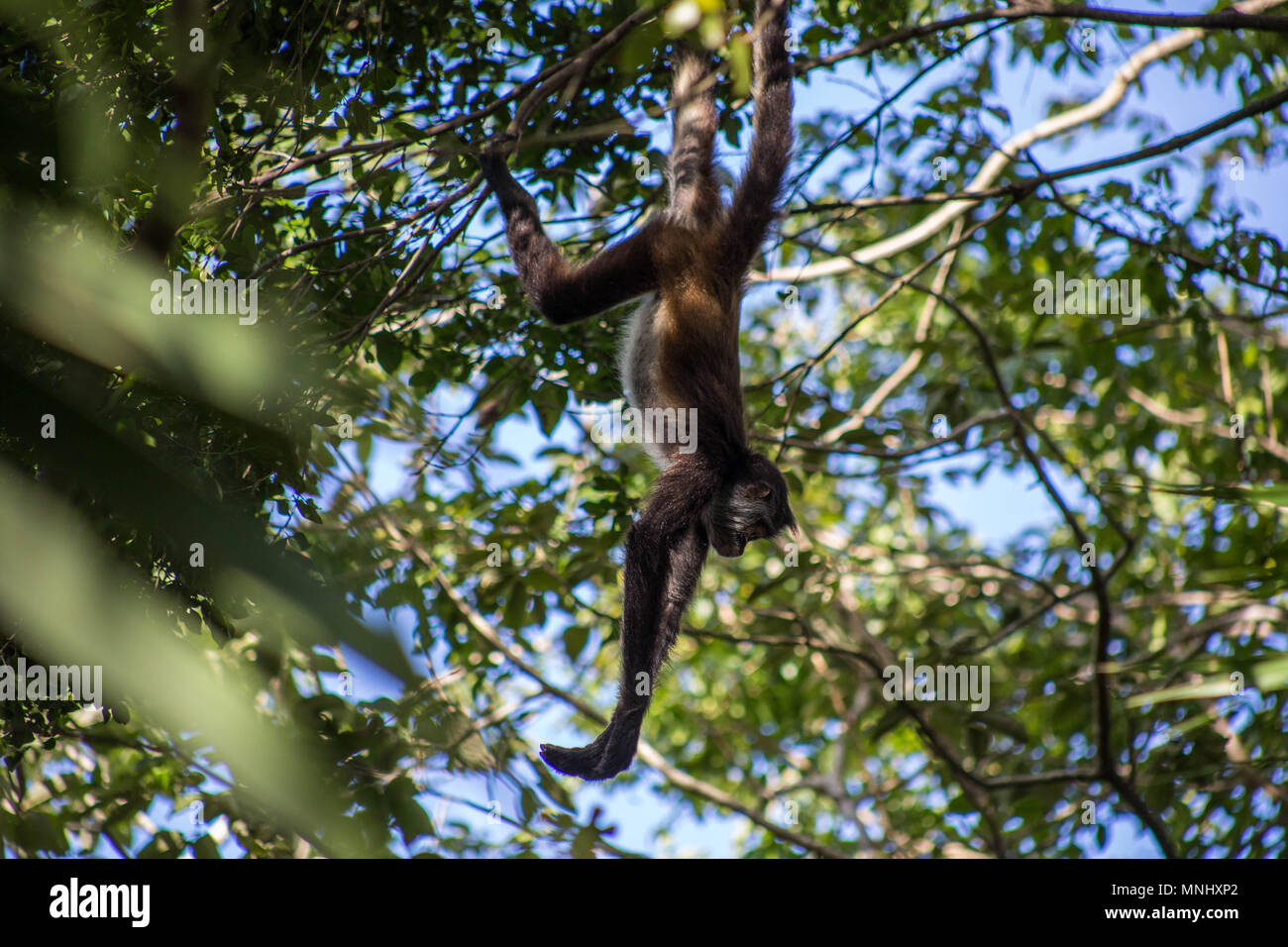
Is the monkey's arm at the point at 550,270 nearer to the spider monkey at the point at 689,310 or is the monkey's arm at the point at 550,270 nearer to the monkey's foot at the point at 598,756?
the spider monkey at the point at 689,310

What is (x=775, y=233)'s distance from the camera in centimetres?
496

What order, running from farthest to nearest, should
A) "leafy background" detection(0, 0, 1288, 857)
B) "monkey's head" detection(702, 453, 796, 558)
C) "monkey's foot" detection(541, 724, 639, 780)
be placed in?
1. "monkey's head" detection(702, 453, 796, 558)
2. "monkey's foot" detection(541, 724, 639, 780)
3. "leafy background" detection(0, 0, 1288, 857)

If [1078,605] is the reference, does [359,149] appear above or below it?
above

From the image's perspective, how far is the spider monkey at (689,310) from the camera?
454 centimetres

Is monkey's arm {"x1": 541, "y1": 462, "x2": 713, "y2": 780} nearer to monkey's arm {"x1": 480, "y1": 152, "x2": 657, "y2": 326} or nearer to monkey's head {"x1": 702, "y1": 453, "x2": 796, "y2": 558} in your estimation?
monkey's head {"x1": 702, "y1": 453, "x2": 796, "y2": 558}

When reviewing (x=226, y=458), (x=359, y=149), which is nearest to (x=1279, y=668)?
(x=226, y=458)

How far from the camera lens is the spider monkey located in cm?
454

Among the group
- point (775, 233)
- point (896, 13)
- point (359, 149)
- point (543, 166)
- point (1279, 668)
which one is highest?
point (896, 13)

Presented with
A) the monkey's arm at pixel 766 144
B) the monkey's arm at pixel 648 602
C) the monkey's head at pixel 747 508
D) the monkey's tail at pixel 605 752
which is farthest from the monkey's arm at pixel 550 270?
the monkey's tail at pixel 605 752

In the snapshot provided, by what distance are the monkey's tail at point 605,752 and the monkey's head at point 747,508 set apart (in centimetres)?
93

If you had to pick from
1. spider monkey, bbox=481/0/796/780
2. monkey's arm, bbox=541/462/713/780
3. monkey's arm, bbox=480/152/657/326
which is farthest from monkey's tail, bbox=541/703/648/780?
monkey's arm, bbox=480/152/657/326

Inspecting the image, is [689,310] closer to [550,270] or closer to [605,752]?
[550,270]

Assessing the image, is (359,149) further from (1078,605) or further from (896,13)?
(1078,605)

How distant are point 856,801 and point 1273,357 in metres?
4.80
